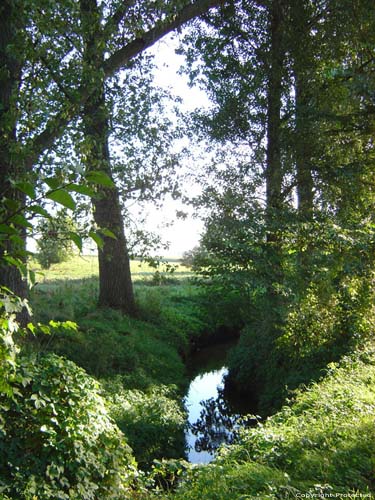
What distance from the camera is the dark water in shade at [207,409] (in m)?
8.35

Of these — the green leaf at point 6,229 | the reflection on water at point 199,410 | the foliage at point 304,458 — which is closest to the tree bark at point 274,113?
the reflection on water at point 199,410

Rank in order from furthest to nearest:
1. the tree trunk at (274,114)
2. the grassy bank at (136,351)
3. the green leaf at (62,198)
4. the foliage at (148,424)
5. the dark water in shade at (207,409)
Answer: the tree trunk at (274,114), the dark water in shade at (207,409), the grassy bank at (136,351), the foliage at (148,424), the green leaf at (62,198)

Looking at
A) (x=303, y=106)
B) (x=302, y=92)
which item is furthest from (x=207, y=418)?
(x=302, y=92)

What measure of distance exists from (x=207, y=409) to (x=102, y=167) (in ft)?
19.9

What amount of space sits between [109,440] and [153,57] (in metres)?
7.88

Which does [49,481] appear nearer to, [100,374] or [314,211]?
[100,374]

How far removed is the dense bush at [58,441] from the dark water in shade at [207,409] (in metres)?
3.11

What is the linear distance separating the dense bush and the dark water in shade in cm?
311

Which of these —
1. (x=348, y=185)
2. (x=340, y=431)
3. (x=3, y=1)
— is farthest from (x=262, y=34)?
(x=340, y=431)

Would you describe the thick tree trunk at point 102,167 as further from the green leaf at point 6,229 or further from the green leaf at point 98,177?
the green leaf at point 98,177

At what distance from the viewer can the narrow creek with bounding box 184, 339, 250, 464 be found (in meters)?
8.36

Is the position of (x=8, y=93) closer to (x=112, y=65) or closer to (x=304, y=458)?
(x=112, y=65)

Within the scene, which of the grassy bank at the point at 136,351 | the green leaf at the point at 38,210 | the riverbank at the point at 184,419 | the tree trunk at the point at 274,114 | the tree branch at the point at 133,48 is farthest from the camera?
the tree trunk at the point at 274,114

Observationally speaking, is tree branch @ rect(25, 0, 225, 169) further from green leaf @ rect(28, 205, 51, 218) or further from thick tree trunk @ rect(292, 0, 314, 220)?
green leaf @ rect(28, 205, 51, 218)
